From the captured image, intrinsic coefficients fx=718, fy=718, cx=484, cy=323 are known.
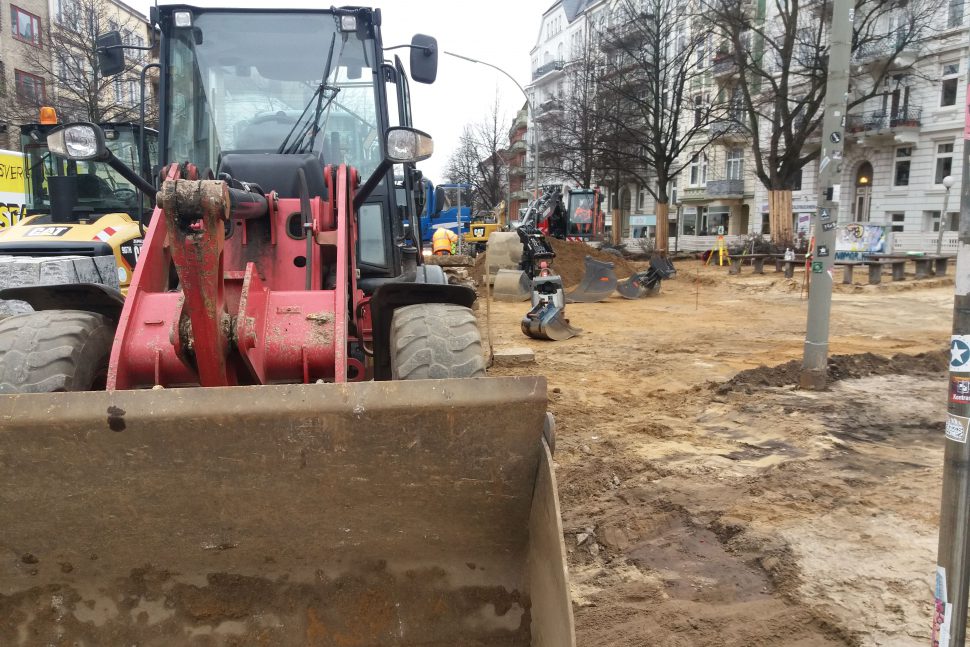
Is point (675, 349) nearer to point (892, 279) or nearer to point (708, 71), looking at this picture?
point (892, 279)

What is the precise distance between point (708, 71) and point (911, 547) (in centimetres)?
4000

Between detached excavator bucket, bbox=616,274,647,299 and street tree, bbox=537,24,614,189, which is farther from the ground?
street tree, bbox=537,24,614,189

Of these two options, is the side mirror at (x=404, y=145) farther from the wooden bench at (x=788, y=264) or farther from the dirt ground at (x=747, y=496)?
the wooden bench at (x=788, y=264)

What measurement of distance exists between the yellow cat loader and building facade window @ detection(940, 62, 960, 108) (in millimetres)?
36175

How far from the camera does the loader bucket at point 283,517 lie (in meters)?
2.42

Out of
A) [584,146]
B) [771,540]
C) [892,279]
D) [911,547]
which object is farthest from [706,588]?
[584,146]

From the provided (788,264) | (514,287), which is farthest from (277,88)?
(788,264)

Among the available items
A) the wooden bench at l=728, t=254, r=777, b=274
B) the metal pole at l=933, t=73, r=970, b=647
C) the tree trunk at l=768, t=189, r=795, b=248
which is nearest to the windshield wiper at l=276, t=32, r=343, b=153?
the metal pole at l=933, t=73, r=970, b=647

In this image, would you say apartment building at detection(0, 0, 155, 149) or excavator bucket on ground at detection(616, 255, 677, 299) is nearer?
excavator bucket on ground at detection(616, 255, 677, 299)

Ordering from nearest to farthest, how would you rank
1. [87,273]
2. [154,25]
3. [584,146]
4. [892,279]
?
[154,25] → [87,273] → [892,279] → [584,146]

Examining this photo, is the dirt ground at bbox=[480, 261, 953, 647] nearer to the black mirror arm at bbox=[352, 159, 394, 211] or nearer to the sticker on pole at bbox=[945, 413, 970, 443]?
the sticker on pole at bbox=[945, 413, 970, 443]

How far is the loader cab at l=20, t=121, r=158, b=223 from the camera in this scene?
8.78 meters

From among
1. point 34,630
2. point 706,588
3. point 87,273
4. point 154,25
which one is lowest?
point 706,588

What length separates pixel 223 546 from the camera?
8.71 ft
